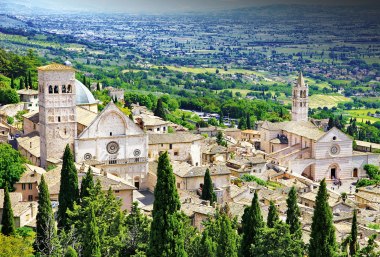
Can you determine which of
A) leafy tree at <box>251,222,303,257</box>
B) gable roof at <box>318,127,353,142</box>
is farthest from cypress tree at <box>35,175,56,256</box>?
gable roof at <box>318,127,353,142</box>

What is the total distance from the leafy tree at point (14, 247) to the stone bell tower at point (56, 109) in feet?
58.7

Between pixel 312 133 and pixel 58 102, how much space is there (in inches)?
1028

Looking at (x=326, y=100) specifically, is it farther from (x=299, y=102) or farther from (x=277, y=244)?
(x=277, y=244)

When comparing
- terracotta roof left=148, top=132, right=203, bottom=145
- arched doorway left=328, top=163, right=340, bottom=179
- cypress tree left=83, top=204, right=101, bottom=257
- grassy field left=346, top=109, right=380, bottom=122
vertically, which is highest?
cypress tree left=83, top=204, right=101, bottom=257

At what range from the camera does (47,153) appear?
49.0 meters

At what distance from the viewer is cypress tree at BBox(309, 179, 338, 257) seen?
2789 centimetres

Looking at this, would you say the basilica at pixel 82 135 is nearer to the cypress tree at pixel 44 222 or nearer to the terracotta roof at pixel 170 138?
the terracotta roof at pixel 170 138

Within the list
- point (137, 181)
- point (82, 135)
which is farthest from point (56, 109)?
point (137, 181)

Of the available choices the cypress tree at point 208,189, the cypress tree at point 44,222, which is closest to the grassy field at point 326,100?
the cypress tree at point 208,189

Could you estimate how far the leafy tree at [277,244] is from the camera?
29.1 metres

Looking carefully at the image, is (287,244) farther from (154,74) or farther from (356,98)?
(154,74)

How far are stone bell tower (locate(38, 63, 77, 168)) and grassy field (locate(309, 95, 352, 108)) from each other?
102 meters

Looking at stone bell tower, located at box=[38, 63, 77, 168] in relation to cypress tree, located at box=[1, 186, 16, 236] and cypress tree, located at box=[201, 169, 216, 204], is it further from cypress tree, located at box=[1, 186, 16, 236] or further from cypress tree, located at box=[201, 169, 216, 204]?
cypress tree, located at box=[1, 186, 16, 236]

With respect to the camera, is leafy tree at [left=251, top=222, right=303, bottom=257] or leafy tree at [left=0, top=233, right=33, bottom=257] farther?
leafy tree at [left=0, top=233, right=33, bottom=257]
